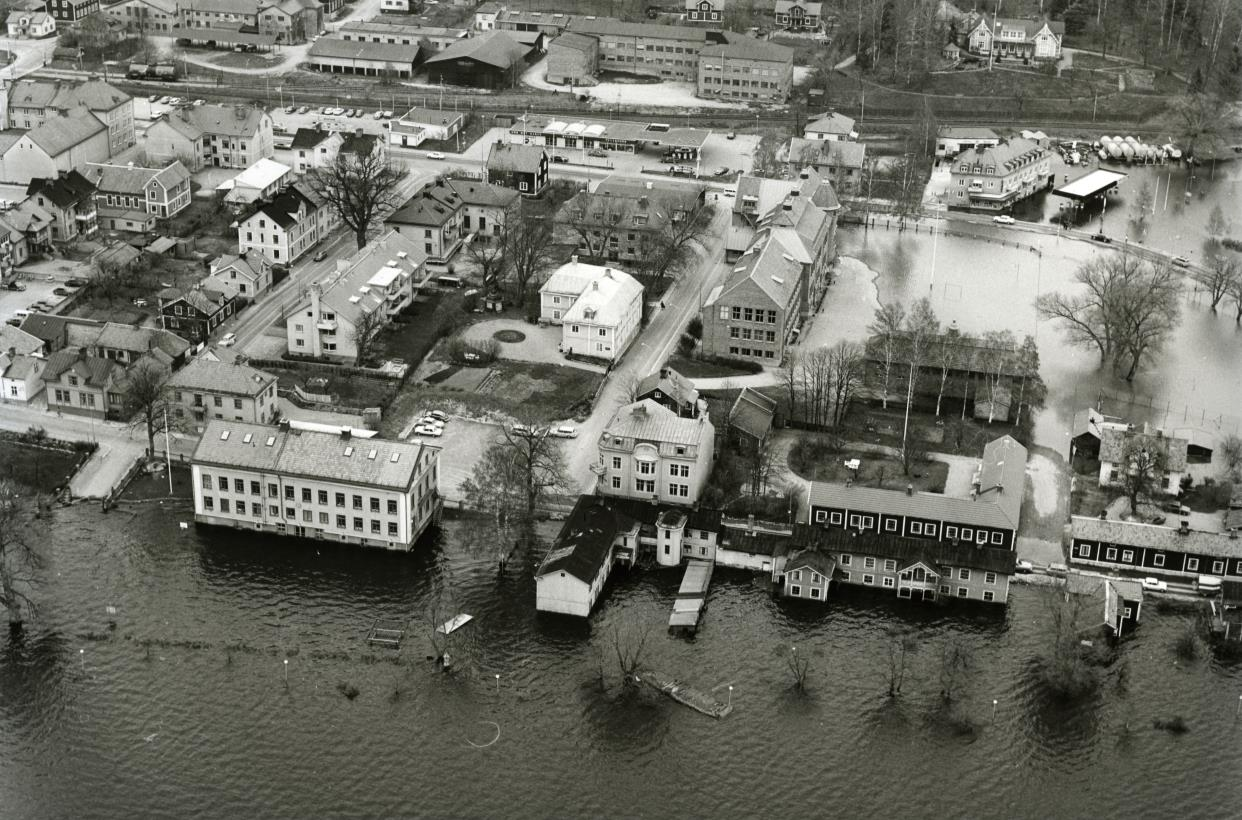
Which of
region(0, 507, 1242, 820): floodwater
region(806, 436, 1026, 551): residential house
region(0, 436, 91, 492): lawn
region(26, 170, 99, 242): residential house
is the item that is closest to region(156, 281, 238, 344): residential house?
region(0, 436, 91, 492): lawn

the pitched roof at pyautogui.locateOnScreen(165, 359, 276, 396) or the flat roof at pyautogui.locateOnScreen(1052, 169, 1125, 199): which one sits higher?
the flat roof at pyautogui.locateOnScreen(1052, 169, 1125, 199)

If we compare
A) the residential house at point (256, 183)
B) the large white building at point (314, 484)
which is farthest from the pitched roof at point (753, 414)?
the residential house at point (256, 183)

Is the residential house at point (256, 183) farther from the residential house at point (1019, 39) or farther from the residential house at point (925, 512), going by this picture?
the residential house at point (1019, 39)

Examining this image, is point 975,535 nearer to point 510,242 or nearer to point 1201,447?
point 1201,447

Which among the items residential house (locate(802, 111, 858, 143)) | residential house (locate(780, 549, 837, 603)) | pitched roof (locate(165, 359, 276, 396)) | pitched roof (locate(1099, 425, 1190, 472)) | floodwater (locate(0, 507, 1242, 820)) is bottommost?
floodwater (locate(0, 507, 1242, 820))

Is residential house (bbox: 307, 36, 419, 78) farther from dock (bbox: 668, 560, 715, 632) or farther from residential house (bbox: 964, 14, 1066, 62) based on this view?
dock (bbox: 668, 560, 715, 632)

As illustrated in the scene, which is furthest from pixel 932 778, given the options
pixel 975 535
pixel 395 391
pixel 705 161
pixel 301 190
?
pixel 705 161

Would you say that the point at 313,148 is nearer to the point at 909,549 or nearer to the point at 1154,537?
the point at 909,549

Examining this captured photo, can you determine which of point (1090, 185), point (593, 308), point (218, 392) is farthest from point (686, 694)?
point (1090, 185)
